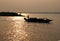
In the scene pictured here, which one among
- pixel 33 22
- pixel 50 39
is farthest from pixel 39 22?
pixel 50 39

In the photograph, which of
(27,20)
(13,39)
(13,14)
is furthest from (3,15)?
(13,39)

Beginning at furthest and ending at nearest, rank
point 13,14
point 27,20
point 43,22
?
1. point 13,14
2. point 27,20
3. point 43,22

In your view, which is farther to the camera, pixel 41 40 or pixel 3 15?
pixel 3 15

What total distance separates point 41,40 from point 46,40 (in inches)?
30.8

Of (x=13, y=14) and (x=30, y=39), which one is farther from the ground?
(x=30, y=39)

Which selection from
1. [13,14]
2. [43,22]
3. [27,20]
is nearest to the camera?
[43,22]

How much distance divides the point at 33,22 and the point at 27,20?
3.12 m

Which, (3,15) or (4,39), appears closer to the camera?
(4,39)

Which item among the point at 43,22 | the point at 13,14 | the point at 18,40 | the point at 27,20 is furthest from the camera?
the point at 13,14

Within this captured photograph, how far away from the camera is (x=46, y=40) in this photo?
38.2 meters

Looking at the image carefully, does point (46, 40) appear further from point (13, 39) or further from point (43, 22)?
point (43, 22)

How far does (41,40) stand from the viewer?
38.2 m

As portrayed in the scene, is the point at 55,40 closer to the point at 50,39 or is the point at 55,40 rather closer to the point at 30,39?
the point at 50,39

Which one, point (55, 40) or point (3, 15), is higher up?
point (55, 40)
